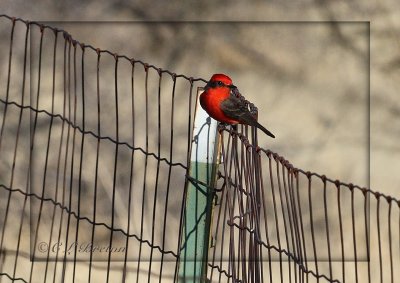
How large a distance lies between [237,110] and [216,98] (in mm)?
72

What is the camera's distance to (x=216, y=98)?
338cm

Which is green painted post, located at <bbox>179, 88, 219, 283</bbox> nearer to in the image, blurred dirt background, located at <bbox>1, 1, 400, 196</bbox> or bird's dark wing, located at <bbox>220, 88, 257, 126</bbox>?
bird's dark wing, located at <bbox>220, 88, 257, 126</bbox>

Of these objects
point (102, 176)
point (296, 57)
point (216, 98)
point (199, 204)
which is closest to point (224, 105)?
point (216, 98)

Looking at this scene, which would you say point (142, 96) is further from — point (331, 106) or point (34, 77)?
point (331, 106)

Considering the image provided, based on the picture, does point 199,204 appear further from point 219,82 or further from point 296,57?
point 296,57

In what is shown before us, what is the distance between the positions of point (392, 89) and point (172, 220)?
1.02m

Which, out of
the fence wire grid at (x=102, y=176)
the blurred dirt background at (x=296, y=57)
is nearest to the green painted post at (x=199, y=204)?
the fence wire grid at (x=102, y=176)

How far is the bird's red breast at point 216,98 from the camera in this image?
337 cm

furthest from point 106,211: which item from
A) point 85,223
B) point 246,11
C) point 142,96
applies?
point 246,11

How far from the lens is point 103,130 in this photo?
472cm

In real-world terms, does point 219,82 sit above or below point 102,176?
below

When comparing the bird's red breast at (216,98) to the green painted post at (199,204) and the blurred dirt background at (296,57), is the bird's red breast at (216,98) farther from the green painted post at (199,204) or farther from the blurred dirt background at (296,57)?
the blurred dirt background at (296,57)

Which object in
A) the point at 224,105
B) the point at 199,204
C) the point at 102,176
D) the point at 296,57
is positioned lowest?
the point at 199,204

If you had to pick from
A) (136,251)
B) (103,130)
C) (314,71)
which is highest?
(314,71)
